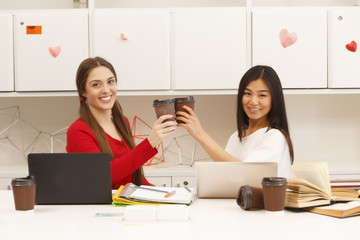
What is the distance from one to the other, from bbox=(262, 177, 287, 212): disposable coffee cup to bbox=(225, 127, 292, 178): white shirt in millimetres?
523

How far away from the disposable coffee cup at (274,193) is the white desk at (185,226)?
3 cm

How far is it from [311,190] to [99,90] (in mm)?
1188

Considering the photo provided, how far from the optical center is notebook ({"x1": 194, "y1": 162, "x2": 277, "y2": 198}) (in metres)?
1.64

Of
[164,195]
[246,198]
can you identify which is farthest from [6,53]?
[246,198]

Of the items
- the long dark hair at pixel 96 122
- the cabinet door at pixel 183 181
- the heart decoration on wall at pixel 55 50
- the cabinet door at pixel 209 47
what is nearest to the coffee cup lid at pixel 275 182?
the long dark hair at pixel 96 122

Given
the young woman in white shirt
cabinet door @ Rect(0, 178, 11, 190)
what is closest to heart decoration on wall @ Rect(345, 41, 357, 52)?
the young woman in white shirt

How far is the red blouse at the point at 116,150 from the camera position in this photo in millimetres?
1959

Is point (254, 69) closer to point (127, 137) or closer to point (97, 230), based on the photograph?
point (127, 137)

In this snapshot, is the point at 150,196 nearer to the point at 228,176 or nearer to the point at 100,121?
the point at 228,176

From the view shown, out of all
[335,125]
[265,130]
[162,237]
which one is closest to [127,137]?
[265,130]

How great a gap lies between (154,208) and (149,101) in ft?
7.05

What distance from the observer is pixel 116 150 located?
2.26m

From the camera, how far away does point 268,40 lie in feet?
10.0

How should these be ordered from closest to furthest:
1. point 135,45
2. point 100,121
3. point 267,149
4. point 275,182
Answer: point 275,182 < point 267,149 < point 100,121 < point 135,45
